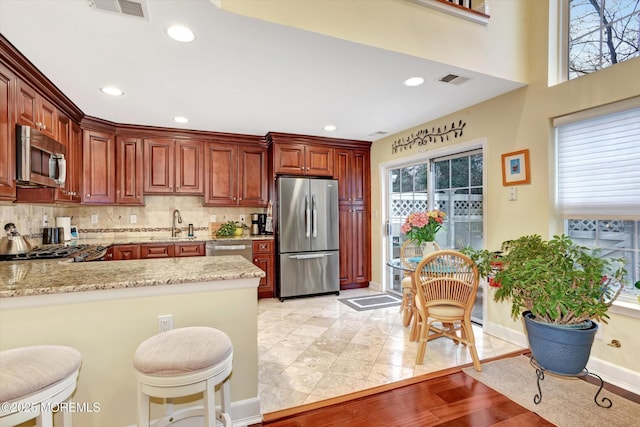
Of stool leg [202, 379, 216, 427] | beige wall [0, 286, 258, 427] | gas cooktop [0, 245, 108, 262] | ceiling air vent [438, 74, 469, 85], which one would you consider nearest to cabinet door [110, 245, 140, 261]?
gas cooktop [0, 245, 108, 262]

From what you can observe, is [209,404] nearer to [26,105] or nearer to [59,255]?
[59,255]

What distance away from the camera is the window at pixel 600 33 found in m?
2.32

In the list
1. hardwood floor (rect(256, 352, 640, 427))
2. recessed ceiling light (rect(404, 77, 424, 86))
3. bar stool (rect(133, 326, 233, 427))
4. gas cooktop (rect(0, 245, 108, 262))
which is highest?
recessed ceiling light (rect(404, 77, 424, 86))

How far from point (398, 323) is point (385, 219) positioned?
1.81 m

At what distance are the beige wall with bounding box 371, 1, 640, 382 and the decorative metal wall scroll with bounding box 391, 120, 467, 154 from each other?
8 cm

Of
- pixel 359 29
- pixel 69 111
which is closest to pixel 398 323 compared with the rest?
pixel 359 29

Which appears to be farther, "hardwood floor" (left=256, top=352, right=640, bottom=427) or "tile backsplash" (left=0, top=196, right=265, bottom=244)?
"tile backsplash" (left=0, top=196, right=265, bottom=244)

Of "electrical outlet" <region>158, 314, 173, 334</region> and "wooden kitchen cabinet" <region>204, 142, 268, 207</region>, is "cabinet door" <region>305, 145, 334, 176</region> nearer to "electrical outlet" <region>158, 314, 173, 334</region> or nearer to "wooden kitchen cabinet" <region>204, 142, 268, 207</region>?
"wooden kitchen cabinet" <region>204, 142, 268, 207</region>

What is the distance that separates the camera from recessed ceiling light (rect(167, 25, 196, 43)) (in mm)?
1920

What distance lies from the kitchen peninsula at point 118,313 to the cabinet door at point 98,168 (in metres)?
2.21

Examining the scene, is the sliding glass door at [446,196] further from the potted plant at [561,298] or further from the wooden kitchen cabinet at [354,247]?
the potted plant at [561,298]

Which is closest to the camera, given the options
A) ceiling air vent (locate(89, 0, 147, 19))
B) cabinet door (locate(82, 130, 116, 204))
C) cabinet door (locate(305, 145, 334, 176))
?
ceiling air vent (locate(89, 0, 147, 19))

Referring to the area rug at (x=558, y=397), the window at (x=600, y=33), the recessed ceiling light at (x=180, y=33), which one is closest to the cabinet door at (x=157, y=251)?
the recessed ceiling light at (x=180, y=33)

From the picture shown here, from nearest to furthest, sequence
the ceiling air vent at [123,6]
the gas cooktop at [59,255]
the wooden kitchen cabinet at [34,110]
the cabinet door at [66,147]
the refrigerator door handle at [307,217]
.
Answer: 1. the ceiling air vent at [123,6]
2. the wooden kitchen cabinet at [34,110]
3. the gas cooktop at [59,255]
4. the cabinet door at [66,147]
5. the refrigerator door handle at [307,217]
